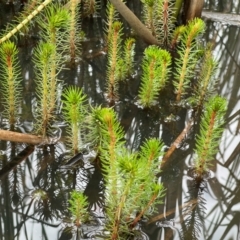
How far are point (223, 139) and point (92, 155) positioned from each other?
72 cm

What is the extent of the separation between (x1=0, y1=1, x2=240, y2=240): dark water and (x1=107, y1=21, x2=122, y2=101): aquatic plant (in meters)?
0.07

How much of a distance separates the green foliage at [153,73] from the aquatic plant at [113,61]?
0.17 meters

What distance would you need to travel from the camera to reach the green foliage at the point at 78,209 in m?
1.88

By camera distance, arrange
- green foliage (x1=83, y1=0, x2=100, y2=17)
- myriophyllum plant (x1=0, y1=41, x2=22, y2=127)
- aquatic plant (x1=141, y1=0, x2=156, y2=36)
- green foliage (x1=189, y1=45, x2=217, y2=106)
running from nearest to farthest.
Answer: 1. myriophyllum plant (x1=0, y1=41, x2=22, y2=127)
2. green foliage (x1=189, y1=45, x2=217, y2=106)
3. aquatic plant (x1=141, y1=0, x2=156, y2=36)
4. green foliage (x1=83, y1=0, x2=100, y2=17)

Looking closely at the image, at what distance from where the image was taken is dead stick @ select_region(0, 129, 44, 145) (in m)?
2.36

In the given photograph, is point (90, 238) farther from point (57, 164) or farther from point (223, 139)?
point (223, 139)

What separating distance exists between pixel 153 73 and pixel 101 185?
640 mm

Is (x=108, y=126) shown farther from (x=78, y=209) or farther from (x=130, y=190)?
(x=78, y=209)

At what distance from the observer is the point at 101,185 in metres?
2.30

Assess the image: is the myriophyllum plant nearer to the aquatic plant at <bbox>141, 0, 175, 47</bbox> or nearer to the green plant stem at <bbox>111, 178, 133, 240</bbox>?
the green plant stem at <bbox>111, 178, 133, 240</bbox>

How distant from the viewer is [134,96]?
116 inches

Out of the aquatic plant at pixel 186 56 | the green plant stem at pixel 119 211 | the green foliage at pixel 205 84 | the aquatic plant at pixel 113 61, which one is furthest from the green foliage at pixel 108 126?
the green foliage at pixel 205 84

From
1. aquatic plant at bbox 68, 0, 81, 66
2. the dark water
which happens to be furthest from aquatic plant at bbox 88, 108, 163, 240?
aquatic plant at bbox 68, 0, 81, 66

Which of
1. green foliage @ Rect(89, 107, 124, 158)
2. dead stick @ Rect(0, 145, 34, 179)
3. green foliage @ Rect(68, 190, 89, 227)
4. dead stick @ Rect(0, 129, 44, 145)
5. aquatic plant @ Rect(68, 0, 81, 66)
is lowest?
green foliage @ Rect(68, 190, 89, 227)
